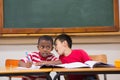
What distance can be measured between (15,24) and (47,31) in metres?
0.38

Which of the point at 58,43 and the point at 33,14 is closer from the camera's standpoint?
the point at 58,43

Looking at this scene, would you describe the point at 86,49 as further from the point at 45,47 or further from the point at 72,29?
the point at 45,47

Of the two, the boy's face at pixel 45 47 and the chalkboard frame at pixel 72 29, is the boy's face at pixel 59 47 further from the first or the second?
the chalkboard frame at pixel 72 29

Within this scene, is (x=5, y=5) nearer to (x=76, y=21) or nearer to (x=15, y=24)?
Answer: (x=15, y=24)

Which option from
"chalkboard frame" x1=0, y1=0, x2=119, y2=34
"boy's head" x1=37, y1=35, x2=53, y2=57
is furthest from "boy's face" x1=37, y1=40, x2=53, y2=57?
"chalkboard frame" x1=0, y1=0, x2=119, y2=34

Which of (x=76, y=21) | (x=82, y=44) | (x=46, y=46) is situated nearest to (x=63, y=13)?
(x=76, y=21)

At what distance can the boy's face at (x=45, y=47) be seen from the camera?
2133mm

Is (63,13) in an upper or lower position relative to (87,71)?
upper

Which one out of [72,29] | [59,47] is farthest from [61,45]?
[72,29]

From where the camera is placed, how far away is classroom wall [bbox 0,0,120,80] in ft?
9.64

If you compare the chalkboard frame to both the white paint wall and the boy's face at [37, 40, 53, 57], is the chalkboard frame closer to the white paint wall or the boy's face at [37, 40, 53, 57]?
the white paint wall

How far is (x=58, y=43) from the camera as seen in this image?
2004 millimetres

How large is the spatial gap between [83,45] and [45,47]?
0.91 meters

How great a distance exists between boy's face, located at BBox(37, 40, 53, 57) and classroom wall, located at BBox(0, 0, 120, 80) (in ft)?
2.65
